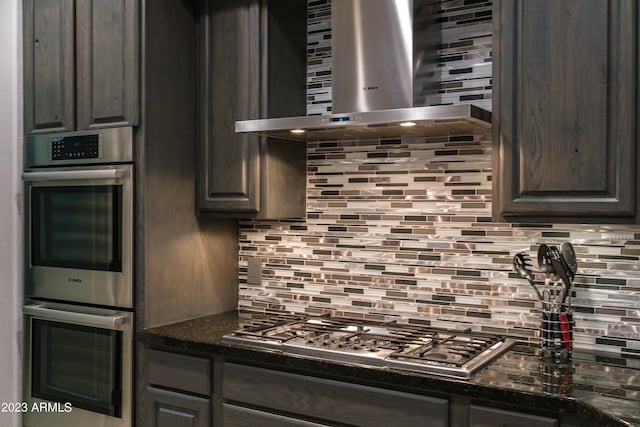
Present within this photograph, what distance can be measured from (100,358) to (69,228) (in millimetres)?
585

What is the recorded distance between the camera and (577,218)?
Answer: 79.7 inches

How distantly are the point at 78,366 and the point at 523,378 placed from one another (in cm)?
189

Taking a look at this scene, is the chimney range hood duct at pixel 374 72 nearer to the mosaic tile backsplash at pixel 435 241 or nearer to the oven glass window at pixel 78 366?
the mosaic tile backsplash at pixel 435 241

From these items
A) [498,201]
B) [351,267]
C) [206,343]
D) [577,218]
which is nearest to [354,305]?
[351,267]

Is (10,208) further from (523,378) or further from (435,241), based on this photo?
(523,378)

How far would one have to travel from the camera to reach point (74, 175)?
2785mm

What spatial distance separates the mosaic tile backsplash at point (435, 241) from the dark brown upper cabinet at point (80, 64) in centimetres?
81

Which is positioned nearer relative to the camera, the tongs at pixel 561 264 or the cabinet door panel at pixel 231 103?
the tongs at pixel 561 264

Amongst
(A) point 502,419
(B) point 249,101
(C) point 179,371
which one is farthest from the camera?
(B) point 249,101

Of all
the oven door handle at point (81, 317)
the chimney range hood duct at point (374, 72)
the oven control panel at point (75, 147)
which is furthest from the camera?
the oven control panel at point (75, 147)

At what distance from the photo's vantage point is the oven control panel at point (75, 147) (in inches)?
109

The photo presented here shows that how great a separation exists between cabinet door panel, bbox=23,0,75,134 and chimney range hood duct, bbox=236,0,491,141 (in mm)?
891

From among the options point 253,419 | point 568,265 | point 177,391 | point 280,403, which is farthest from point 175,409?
point 568,265

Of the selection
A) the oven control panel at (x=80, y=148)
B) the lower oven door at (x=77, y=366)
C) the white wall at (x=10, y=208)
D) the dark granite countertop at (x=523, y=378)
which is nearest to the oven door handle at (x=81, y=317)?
the lower oven door at (x=77, y=366)
